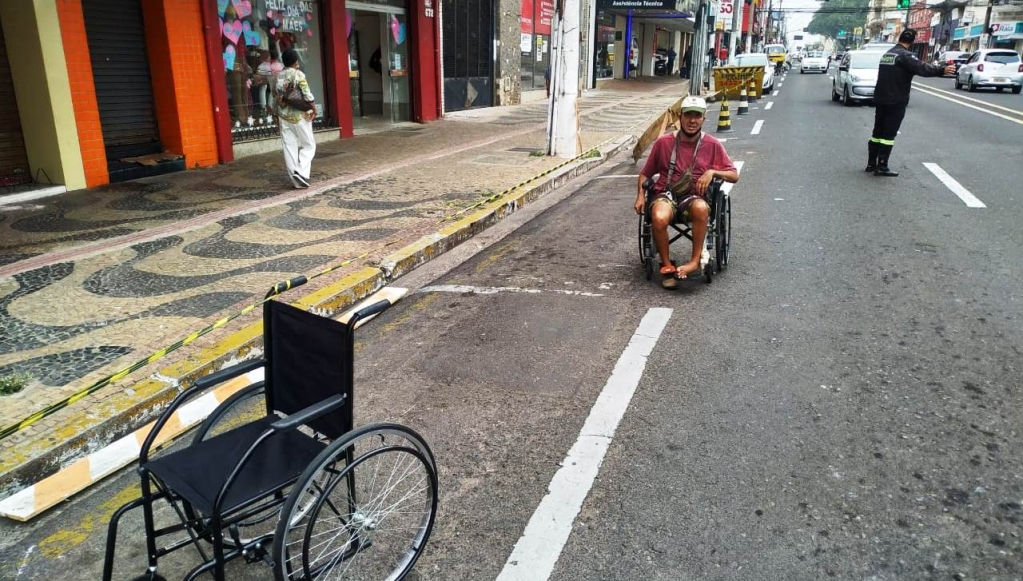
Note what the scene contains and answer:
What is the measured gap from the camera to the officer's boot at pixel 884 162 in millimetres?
10195

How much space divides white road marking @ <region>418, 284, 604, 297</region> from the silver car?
61.2 ft

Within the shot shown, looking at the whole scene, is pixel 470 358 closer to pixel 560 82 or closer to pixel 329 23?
pixel 560 82

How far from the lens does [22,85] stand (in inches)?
347

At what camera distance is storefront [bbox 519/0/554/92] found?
23.6m

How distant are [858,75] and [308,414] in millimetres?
23077

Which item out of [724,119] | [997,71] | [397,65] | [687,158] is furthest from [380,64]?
[997,71]

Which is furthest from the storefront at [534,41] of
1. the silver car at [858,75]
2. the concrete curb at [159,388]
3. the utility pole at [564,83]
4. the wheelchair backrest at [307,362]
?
the wheelchair backrest at [307,362]

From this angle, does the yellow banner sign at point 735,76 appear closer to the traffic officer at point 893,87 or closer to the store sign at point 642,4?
the store sign at point 642,4

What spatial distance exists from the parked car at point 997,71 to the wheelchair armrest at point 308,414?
33774 millimetres

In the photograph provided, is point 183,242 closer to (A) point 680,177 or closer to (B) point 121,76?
(B) point 121,76

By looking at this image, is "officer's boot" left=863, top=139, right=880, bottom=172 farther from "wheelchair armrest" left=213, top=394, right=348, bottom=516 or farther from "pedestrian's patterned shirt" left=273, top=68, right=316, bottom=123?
"wheelchair armrest" left=213, top=394, right=348, bottom=516

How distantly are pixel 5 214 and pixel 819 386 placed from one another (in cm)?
866

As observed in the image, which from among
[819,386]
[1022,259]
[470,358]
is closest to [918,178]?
[1022,259]

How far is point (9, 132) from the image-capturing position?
8.91 metres
